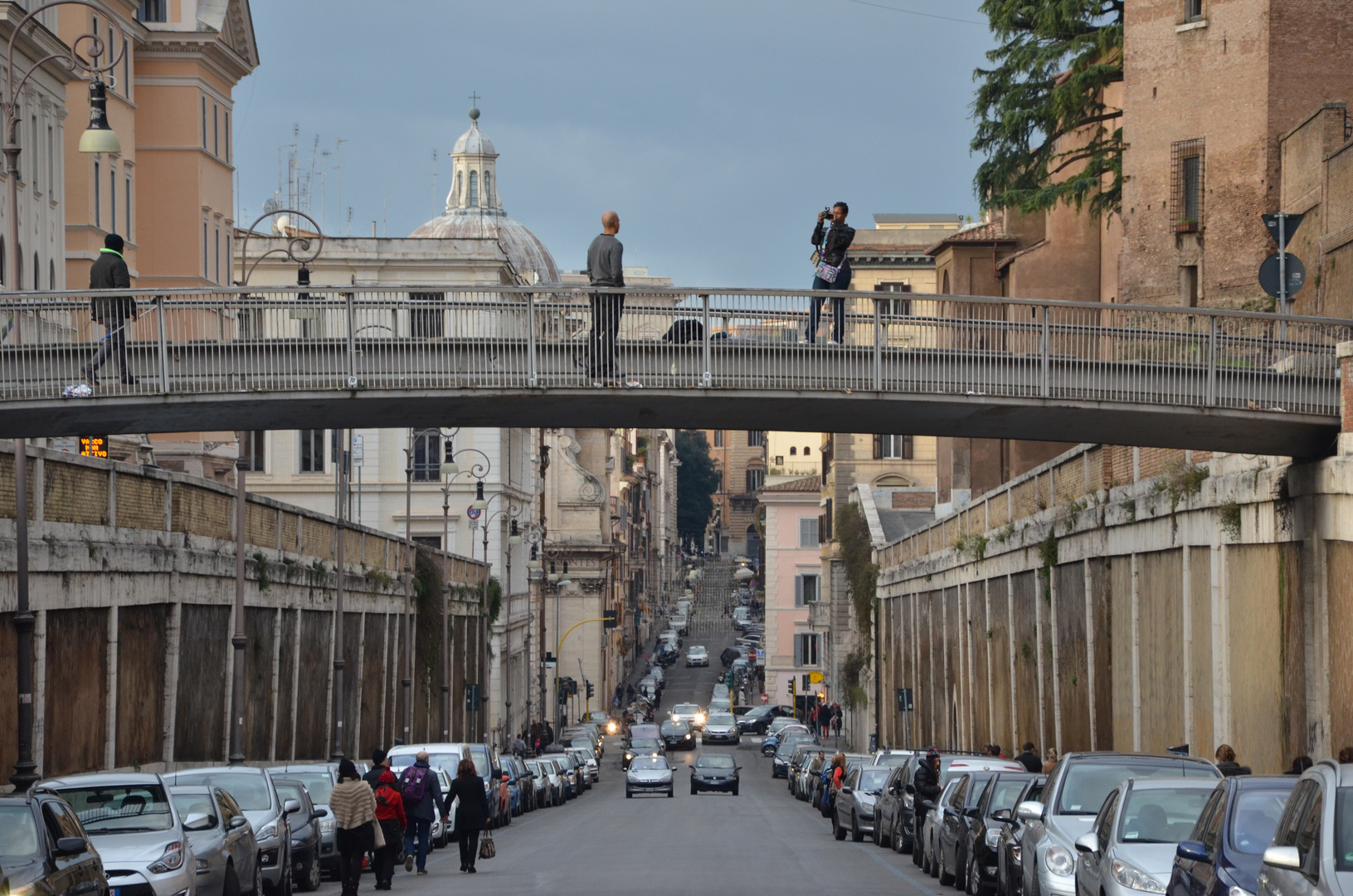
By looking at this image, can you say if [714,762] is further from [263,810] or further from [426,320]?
[263,810]

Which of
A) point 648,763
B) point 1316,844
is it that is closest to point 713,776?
point 648,763

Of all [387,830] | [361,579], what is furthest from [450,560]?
[387,830]

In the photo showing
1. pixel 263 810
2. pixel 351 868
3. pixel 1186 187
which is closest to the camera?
pixel 351 868

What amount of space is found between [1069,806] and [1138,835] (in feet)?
9.41

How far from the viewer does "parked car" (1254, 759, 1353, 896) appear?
29.7 feet

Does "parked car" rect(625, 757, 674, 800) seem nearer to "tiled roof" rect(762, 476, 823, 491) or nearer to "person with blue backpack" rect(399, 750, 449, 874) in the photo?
"person with blue backpack" rect(399, 750, 449, 874)

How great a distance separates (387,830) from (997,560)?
77.2 ft

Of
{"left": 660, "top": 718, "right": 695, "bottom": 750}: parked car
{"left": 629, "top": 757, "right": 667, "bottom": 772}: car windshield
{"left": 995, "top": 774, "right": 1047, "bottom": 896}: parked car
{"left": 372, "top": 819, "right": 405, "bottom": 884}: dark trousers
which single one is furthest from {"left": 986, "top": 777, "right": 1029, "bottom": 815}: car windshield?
{"left": 660, "top": 718, "right": 695, "bottom": 750}: parked car

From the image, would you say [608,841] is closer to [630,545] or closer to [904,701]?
[904,701]

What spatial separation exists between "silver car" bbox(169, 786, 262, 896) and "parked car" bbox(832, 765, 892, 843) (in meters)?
16.0

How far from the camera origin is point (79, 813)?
54.7 ft

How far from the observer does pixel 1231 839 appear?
1156cm

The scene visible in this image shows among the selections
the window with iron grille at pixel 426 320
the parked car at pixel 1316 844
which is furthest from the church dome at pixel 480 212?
the parked car at pixel 1316 844

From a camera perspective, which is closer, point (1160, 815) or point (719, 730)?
point (1160, 815)
